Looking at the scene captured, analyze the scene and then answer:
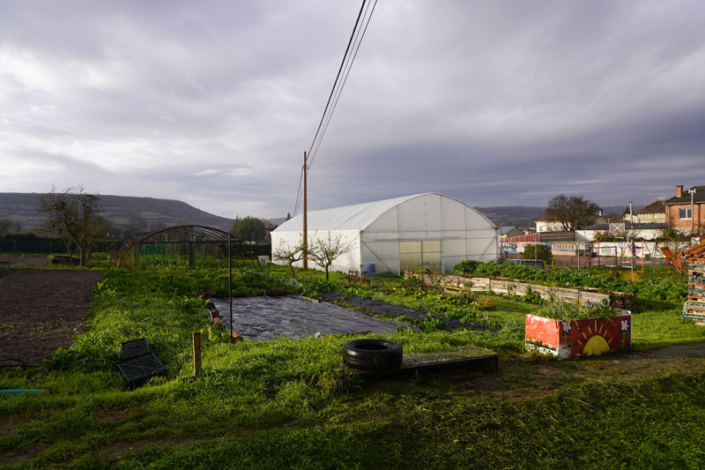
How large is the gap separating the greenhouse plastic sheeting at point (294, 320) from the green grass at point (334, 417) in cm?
309

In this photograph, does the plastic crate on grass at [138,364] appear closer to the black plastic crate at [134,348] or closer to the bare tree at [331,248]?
the black plastic crate at [134,348]

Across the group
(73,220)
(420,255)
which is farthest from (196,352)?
(73,220)

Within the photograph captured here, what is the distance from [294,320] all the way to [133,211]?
159619 mm

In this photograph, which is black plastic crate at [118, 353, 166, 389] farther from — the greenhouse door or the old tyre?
the greenhouse door

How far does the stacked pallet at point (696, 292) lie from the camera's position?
32.2ft

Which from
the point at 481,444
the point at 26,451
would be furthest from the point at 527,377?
the point at 26,451

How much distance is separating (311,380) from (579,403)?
10.8 ft

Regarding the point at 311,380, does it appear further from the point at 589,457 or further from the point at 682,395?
the point at 682,395

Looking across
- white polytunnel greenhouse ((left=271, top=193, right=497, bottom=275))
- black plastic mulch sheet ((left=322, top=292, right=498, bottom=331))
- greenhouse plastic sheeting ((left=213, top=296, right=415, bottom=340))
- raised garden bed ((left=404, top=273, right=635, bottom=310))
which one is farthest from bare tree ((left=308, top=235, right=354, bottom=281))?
greenhouse plastic sheeting ((left=213, top=296, right=415, bottom=340))

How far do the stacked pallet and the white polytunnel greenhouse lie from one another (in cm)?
1375

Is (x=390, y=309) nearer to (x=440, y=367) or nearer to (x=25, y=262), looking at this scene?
(x=440, y=367)

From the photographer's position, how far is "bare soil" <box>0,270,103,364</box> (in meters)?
7.62

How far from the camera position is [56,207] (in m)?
28.3

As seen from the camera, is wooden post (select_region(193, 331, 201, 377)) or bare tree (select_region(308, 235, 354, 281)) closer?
wooden post (select_region(193, 331, 201, 377))
